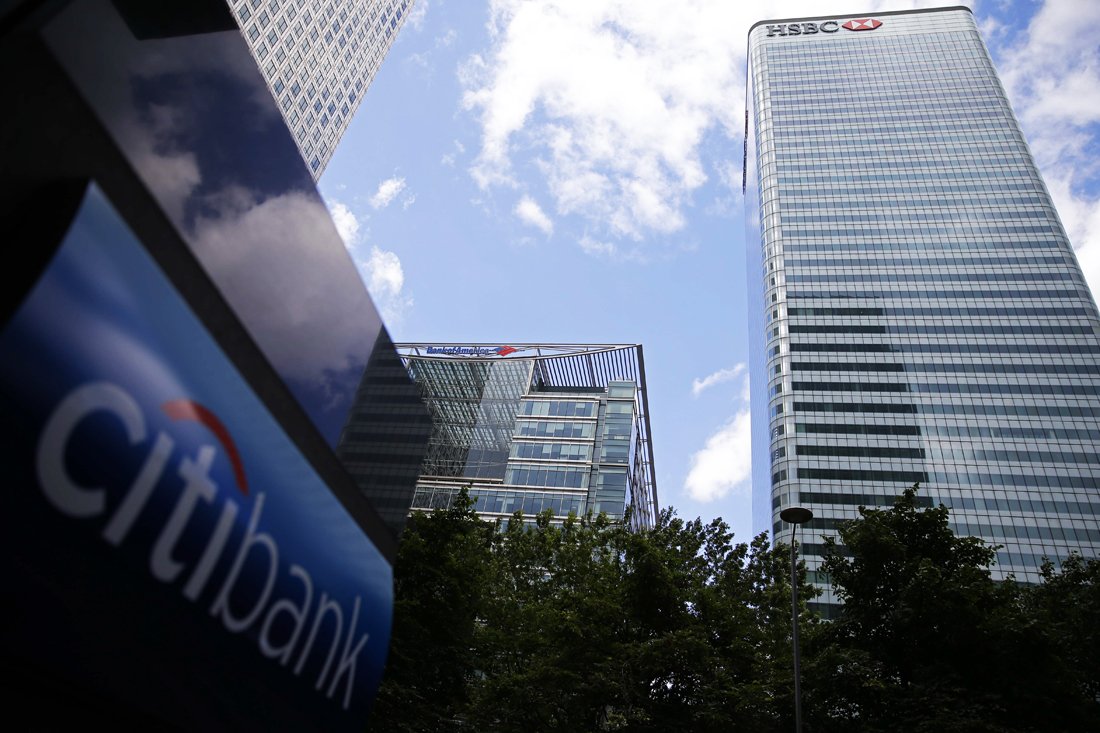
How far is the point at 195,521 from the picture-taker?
10.7 feet

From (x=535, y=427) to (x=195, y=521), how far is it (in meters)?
75.1

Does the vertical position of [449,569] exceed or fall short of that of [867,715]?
it exceeds it

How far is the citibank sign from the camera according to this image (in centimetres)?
13062

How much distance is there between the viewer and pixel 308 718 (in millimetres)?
4426

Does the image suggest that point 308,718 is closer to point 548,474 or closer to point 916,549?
point 916,549

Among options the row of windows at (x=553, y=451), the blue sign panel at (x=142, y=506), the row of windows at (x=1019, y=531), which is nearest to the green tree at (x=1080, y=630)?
the blue sign panel at (x=142, y=506)

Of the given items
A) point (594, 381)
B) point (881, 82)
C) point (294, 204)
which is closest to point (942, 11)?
point (881, 82)

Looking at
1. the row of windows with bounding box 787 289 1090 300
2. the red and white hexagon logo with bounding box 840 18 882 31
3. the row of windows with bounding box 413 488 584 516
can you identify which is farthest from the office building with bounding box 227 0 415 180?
the red and white hexagon logo with bounding box 840 18 882 31

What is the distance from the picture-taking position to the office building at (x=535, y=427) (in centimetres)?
7225

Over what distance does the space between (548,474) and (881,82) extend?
95929mm

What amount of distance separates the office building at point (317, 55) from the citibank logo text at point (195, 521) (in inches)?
2840

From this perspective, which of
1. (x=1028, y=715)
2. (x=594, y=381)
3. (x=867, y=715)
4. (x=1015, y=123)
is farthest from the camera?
(x=1015, y=123)

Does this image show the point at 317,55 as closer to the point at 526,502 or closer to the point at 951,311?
the point at 526,502

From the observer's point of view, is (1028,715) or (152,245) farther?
(1028,715)
